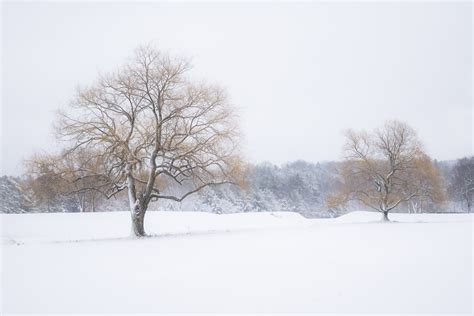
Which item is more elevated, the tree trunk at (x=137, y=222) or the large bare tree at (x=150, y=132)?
the large bare tree at (x=150, y=132)

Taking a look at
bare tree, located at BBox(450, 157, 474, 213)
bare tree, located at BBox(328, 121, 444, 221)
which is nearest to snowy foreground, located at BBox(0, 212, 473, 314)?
bare tree, located at BBox(328, 121, 444, 221)

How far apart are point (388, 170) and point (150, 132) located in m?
28.4

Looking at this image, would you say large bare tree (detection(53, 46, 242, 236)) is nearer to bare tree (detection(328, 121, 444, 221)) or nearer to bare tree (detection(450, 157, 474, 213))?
bare tree (detection(328, 121, 444, 221))

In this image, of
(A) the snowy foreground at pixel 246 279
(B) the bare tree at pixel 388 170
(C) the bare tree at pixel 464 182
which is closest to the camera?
(A) the snowy foreground at pixel 246 279

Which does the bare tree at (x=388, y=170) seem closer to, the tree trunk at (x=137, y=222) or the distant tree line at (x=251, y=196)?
the distant tree line at (x=251, y=196)

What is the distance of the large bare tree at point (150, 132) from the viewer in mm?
19422

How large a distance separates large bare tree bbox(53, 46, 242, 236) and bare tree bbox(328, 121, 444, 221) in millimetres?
22535

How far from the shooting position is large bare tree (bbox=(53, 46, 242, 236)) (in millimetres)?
19422

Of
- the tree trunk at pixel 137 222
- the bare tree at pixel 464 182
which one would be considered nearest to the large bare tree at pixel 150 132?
the tree trunk at pixel 137 222

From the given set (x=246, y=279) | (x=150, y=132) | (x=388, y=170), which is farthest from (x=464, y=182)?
(x=246, y=279)

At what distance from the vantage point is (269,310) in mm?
5820

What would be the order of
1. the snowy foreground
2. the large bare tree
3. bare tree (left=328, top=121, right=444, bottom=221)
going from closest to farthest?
the snowy foreground, the large bare tree, bare tree (left=328, top=121, right=444, bottom=221)

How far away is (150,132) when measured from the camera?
806 inches

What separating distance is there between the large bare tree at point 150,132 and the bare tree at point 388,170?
73.9 ft
